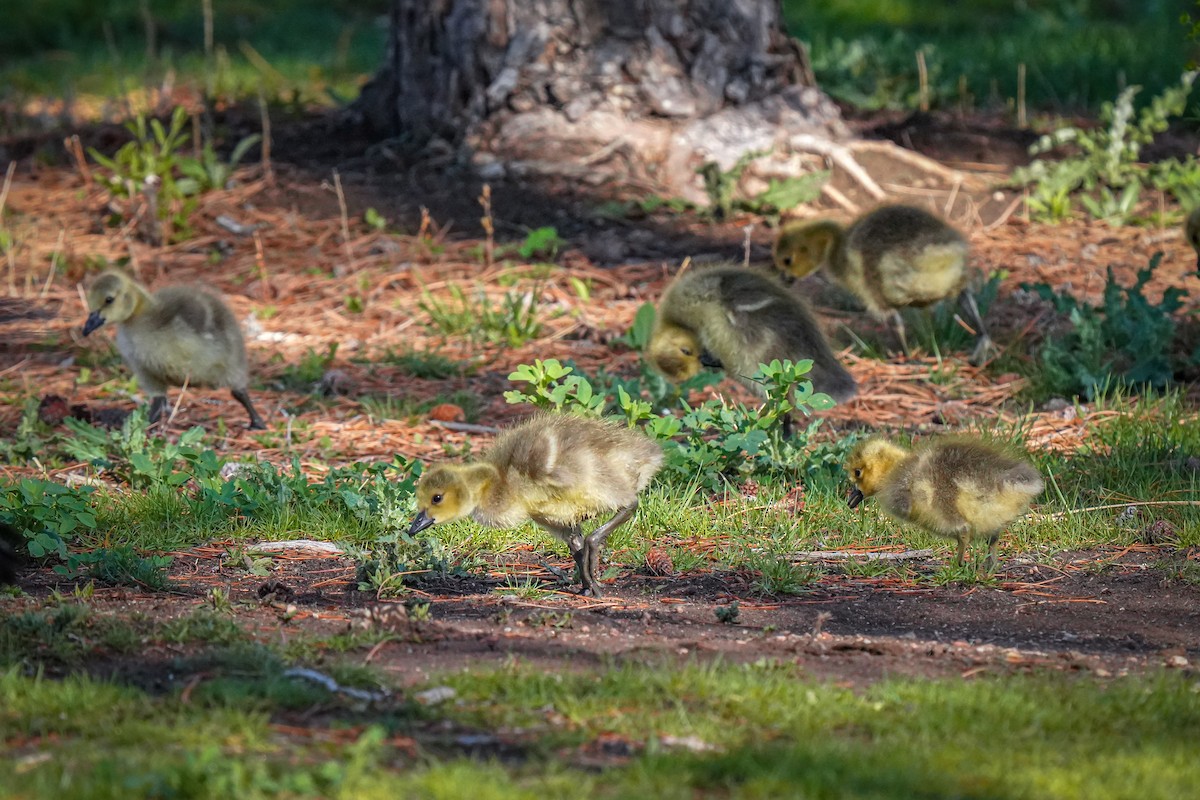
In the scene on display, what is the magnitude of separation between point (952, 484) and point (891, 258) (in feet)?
9.23

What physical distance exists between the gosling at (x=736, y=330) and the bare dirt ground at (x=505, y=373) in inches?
25.6

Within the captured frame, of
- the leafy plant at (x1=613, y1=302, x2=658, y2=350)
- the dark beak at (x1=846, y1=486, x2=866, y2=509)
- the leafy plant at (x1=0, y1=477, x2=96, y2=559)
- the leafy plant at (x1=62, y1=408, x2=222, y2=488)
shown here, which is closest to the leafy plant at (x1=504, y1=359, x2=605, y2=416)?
the dark beak at (x1=846, y1=486, x2=866, y2=509)

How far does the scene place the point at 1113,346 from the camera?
7.98 metres

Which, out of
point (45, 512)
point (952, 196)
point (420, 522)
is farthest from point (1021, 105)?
point (45, 512)

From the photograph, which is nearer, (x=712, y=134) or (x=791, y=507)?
(x=791, y=507)

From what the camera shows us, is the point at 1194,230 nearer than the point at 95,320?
No

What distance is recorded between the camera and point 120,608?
4906mm

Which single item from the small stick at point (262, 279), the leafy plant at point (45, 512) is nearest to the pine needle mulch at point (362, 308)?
the small stick at point (262, 279)

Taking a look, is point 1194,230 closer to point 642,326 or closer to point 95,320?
point 642,326

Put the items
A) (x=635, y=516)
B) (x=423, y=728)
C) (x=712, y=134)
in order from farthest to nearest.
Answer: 1. (x=712, y=134)
2. (x=635, y=516)
3. (x=423, y=728)

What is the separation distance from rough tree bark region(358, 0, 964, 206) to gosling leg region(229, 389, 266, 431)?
3.72m

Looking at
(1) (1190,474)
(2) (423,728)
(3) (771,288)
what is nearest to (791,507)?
(3) (771,288)

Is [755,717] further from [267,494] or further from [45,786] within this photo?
[267,494]

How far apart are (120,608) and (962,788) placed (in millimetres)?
2826
